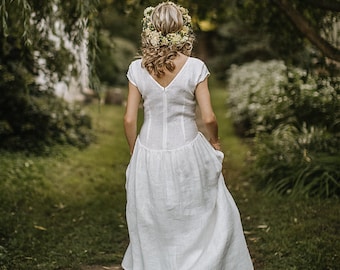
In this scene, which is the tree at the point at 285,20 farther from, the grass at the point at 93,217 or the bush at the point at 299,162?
the grass at the point at 93,217

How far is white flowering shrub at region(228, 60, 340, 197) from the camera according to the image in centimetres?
755

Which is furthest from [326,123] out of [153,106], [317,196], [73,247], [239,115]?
[153,106]

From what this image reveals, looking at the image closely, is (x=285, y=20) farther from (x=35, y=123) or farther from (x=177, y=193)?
(x=177, y=193)

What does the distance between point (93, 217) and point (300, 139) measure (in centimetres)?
283

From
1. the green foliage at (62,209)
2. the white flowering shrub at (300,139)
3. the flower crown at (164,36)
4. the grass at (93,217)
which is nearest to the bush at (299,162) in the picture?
the white flowering shrub at (300,139)

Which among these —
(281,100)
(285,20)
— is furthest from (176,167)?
(281,100)

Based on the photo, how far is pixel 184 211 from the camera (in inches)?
176

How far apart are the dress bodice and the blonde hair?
0.30 ft

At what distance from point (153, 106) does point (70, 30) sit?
9.52 ft

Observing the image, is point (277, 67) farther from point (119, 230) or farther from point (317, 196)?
point (119, 230)

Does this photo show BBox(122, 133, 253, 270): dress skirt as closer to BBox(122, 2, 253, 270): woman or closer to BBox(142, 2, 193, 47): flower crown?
BBox(122, 2, 253, 270): woman

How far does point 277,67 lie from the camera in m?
13.1

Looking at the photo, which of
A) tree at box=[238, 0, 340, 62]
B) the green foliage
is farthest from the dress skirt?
tree at box=[238, 0, 340, 62]

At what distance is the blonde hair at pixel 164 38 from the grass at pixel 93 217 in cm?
201
